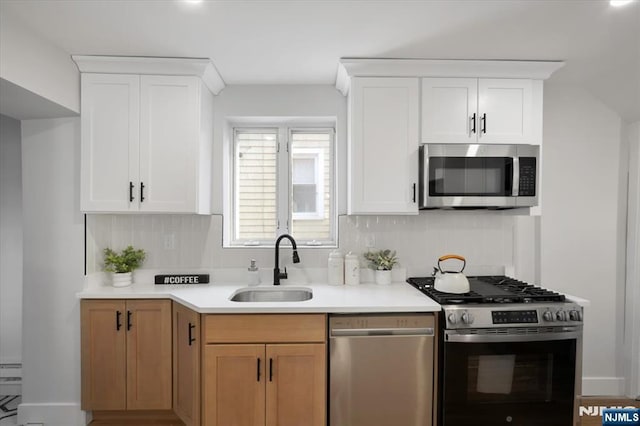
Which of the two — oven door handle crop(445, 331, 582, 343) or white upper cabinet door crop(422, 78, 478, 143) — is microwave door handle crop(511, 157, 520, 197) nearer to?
white upper cabinet door crop(422, 78, 478, 143)

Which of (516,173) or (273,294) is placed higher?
(516,173)

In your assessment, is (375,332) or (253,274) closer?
(375,332)

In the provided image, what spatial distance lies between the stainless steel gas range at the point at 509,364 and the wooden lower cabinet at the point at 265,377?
0.73 m

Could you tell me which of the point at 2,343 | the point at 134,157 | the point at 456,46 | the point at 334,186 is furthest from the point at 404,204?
the point at 2,343

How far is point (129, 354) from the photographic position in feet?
7.43

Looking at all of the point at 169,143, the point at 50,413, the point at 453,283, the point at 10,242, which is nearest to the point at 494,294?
the point at 453,283

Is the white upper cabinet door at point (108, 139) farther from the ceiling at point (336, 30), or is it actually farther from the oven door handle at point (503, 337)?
the oven door handle at point (503, 337)

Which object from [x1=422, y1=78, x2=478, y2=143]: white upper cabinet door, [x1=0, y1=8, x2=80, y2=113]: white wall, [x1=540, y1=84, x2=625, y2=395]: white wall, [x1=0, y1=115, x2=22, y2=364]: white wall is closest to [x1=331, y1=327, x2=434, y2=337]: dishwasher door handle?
[x1=422, y1=78, x2=478, y2=143]: white upper cabinet door

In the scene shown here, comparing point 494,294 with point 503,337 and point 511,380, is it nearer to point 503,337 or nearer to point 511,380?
point 503,337

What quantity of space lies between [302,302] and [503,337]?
3.74ft

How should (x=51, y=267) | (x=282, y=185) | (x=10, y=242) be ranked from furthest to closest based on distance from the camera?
(x=10, y=242) → (x=282, y=185) → (x=51, y=267)

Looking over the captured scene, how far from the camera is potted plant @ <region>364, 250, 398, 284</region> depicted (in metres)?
2.54

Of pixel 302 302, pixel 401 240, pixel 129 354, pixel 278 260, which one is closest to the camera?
pixel 302 302

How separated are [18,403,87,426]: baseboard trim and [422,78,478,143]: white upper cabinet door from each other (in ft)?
9.79
